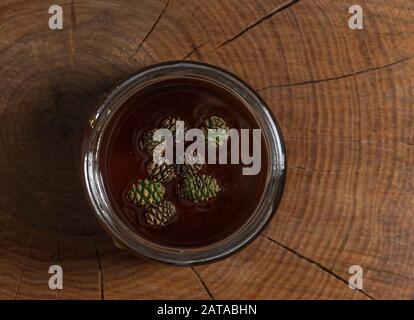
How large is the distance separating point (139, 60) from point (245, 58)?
5.4 inches

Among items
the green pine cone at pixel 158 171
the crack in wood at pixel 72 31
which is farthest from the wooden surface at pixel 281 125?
the green pine cone at pixel 158 171

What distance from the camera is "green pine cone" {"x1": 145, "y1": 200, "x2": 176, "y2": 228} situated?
0.86 m

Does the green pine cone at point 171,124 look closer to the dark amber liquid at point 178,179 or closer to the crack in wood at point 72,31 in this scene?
the dark amber liquid at point 178,179

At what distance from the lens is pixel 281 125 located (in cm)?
90

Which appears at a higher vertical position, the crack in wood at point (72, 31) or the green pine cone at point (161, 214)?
the crack in wood at point (72, 31)

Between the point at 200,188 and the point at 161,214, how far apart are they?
0.06 m

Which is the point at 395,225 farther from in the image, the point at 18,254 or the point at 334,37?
the point at 18,254

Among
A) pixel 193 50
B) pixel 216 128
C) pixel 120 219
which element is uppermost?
pixel 193 50

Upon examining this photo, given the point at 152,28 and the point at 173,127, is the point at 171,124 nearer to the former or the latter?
the point at 173,127

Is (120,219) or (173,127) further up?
(173,127)

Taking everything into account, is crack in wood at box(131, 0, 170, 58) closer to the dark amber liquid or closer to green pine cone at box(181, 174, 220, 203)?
the dark amber liquid

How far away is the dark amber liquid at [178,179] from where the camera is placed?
865mm

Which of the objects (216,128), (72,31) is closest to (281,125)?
(216,128)
